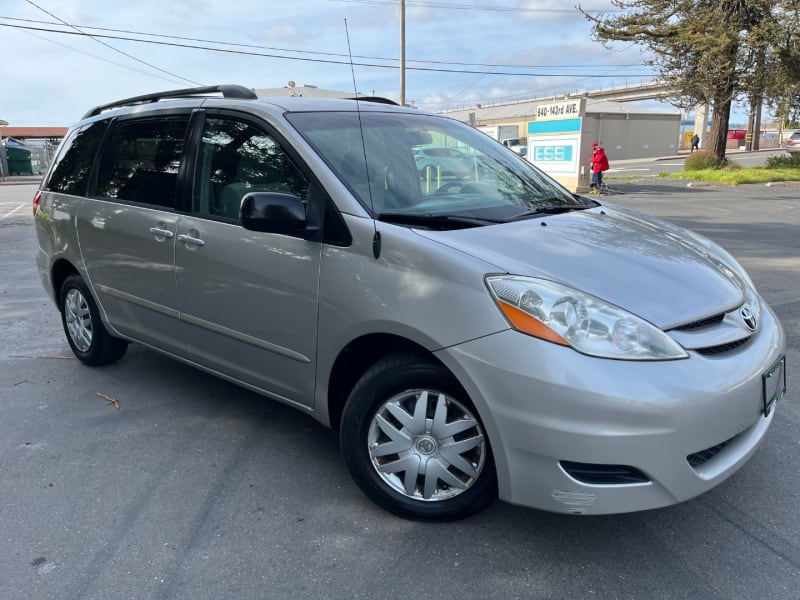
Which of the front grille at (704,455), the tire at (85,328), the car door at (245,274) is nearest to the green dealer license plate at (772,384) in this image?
the front grille at (704,455)

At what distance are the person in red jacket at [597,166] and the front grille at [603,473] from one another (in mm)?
18665

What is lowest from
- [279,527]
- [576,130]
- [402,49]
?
[279,527]

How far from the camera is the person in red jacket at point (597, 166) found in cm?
1983

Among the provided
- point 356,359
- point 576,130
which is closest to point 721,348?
point 356,359

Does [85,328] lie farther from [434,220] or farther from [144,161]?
[434,220]

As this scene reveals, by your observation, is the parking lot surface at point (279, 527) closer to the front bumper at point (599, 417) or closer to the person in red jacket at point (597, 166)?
the front bumper at point (599, 417)

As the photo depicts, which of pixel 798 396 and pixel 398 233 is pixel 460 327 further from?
pixel 798 396

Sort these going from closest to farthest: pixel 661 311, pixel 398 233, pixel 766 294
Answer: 1. pixel 661 311
2. pixel 398 233
3. pixel 766 294

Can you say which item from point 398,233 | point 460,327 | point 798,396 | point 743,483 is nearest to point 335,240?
point 398,233

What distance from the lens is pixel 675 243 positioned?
10.5 ft

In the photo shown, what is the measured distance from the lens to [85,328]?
482 centimetres

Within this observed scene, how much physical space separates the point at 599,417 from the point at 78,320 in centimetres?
403

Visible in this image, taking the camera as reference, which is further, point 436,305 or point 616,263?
point 616,263

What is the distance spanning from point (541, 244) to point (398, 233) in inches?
23.6
